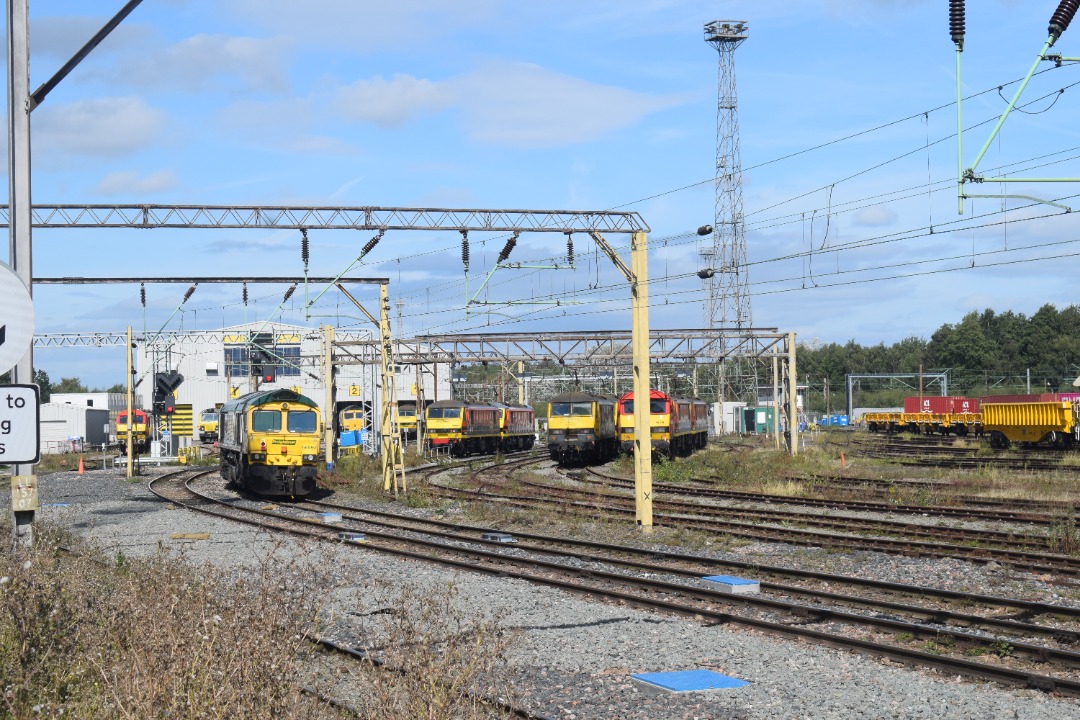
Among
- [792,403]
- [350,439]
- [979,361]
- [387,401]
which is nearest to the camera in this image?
[387,401]

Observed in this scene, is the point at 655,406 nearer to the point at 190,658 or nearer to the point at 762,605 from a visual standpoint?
the point at 762,605

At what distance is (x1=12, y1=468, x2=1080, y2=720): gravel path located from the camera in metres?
8.84

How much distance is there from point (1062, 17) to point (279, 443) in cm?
2252

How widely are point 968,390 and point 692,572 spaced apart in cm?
11241

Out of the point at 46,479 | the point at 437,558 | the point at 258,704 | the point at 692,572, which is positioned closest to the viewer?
the point at 258,704

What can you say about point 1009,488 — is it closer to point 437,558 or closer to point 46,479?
point 437,558

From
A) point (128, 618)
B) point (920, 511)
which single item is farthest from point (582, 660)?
point (920, 511)

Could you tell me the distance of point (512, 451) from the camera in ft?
207

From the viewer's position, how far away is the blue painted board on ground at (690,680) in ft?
31.1

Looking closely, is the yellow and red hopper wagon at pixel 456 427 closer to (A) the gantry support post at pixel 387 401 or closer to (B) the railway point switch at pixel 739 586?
(A) the gantry support post at pixel 387 401

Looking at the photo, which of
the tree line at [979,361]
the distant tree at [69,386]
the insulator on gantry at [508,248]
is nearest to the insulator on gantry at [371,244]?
the insulator on gantry at [508,248]

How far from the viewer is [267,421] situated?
100 ft

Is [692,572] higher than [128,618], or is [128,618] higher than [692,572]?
[128,618]

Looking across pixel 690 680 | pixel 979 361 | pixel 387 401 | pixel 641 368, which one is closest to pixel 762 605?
pixel 690 680
